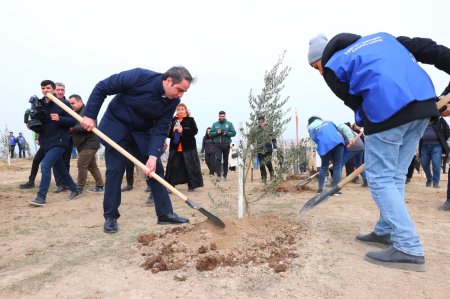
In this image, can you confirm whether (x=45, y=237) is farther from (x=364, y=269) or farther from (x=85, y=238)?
(x=364, y=269)

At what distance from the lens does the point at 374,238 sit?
3.39 m

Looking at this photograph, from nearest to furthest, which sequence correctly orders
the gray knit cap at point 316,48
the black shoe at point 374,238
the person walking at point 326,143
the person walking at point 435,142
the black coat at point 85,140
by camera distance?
the gray knit cap at point 316,48 → the black shoe at point 374,238 → the person walking at point 326,143 → the black coat at point 85,140 → the person walking at point 435,142

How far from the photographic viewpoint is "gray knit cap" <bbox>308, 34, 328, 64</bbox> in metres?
3.08

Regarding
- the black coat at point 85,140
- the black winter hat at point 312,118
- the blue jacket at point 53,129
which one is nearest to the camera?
the blue jacket at point 53,129

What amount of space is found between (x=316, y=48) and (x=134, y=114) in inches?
80.7

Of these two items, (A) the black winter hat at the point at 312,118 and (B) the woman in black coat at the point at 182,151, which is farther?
(A) the black winter hat at the point at 312,118

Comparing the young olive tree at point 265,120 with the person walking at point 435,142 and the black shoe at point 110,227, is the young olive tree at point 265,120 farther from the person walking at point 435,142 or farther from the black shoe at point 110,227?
the person walking at point 435,142

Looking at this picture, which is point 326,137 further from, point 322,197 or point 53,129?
point 53,129

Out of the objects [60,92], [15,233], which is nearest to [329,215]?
[15,233]

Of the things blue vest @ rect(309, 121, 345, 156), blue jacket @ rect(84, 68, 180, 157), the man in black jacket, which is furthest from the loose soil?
the man in black jacket

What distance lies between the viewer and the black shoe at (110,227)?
4070 millimetres

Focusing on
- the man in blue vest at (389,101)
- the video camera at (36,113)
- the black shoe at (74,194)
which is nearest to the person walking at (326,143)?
the man in blue vest at (389,101)

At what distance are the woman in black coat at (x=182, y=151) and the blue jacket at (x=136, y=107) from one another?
103 inches

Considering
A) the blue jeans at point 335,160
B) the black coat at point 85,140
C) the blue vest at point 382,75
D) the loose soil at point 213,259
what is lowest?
the loose soil at point 213,259
